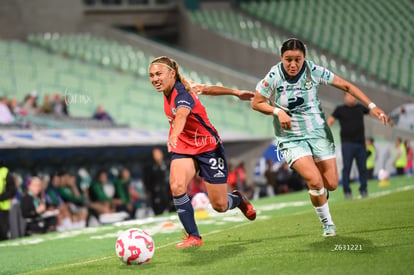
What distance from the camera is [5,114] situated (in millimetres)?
22156

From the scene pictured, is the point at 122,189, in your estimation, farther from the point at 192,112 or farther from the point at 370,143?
the point at 192,112

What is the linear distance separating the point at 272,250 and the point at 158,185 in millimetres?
12612

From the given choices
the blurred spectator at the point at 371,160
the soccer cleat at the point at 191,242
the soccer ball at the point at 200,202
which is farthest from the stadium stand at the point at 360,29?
the soccer cleat at the point at 191,242

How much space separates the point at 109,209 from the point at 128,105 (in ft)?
21.9

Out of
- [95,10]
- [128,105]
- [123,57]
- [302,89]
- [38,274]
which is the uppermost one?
[95,10]

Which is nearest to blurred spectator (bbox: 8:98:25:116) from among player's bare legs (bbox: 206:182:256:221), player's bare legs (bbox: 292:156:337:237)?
player's bare legs (bbox: 206:182:256:221)

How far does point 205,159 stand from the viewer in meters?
10.4

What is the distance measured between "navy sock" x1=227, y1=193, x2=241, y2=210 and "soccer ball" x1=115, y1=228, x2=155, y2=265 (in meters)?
1.67

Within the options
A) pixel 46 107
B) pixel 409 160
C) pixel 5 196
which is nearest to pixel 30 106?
pixel 46 107

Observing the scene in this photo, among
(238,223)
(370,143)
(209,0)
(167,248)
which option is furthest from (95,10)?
(167,248)

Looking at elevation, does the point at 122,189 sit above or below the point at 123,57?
below

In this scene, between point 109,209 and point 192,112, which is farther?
point 109,209

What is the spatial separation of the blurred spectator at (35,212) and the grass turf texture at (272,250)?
1.94 metres

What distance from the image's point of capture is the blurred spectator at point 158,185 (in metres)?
22.4
